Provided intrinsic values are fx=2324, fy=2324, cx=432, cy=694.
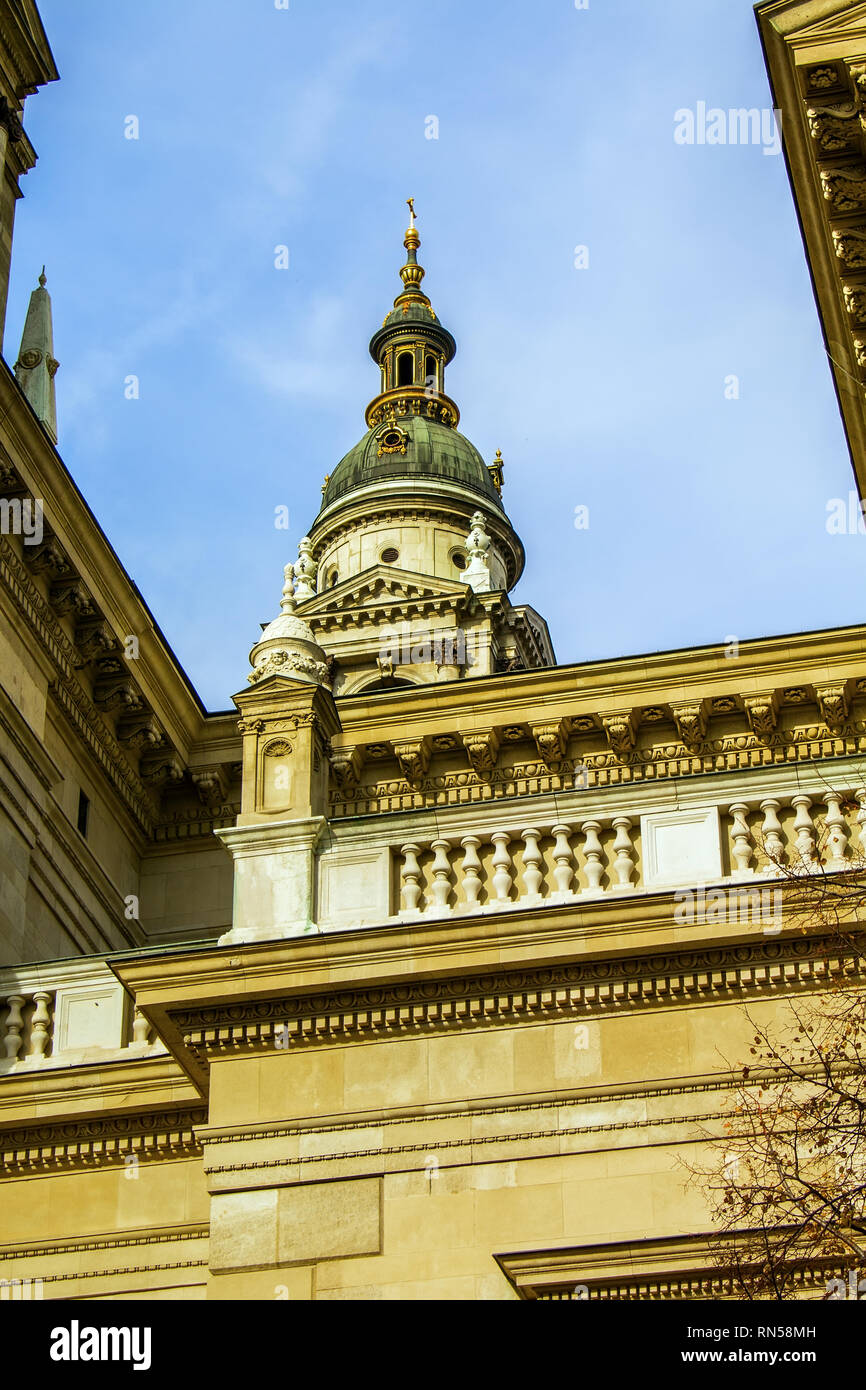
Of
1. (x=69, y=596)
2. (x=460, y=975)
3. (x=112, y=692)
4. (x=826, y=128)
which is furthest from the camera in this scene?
(x=112, y=692)

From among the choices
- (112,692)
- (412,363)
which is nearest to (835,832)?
(112,692)

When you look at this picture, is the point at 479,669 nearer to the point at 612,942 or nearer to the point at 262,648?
the point at 262,648

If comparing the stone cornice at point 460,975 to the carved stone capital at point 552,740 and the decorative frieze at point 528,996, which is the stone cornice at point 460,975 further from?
the carved stone capital at point 552,740

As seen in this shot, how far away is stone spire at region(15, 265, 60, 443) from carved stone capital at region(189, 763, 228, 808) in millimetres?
4579

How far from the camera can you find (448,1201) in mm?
16078

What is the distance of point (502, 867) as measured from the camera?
17141 mm

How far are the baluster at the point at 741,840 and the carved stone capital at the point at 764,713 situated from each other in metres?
6.56

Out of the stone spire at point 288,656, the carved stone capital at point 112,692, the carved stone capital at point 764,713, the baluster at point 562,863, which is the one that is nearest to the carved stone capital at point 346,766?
the carved stone capital at point 112,692

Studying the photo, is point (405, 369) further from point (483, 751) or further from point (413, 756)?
point (483, 751)

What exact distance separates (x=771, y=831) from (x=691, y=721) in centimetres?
684

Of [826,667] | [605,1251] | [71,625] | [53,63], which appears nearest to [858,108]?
[826,667]

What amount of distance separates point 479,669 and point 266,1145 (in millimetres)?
31763

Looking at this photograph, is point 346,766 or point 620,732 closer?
point 620,732

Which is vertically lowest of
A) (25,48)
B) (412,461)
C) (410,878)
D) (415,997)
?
(415,997)
